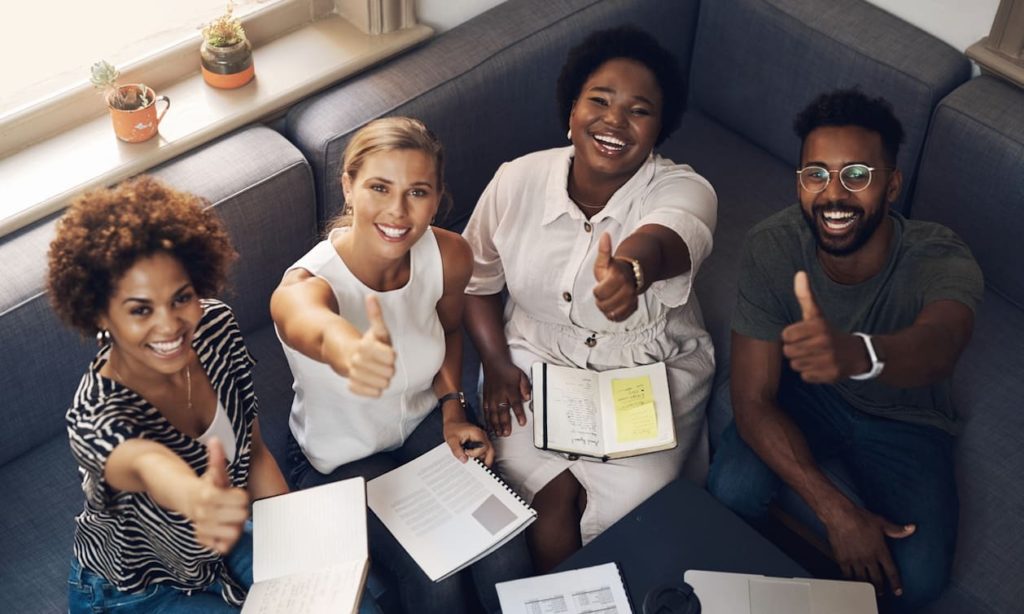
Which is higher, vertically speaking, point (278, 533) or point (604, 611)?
point (278, 533)

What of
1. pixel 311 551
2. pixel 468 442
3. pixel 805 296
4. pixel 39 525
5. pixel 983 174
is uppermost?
pixel 805 296

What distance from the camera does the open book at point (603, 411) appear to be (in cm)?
217

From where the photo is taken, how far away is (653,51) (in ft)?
7.30

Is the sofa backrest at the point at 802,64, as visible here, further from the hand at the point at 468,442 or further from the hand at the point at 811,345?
the hand at the point at 468,442

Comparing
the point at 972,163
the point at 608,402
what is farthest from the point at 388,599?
the point at 972,163

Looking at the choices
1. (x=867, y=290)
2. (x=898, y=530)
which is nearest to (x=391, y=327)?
(x=867, y=290)

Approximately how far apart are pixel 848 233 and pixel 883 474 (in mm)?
490

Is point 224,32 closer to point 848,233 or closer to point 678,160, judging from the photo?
point 678,160

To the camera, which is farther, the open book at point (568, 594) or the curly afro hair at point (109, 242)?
the open book at point (568, 594)

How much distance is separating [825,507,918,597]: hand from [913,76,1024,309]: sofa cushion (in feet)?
2.51

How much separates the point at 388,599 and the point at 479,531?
0.80 feet

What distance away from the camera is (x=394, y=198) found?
197 centimetres

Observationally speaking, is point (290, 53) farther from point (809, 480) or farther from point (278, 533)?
point (809, 480)

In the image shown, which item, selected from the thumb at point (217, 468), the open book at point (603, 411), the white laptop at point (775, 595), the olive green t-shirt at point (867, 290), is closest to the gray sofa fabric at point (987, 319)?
the olive green t-shirt at point (867, 290)
